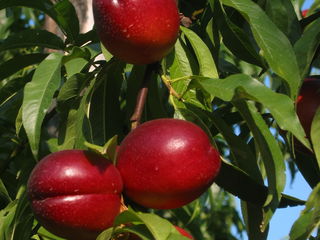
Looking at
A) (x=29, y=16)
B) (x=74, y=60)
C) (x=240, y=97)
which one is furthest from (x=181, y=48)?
(x=29, y=16)

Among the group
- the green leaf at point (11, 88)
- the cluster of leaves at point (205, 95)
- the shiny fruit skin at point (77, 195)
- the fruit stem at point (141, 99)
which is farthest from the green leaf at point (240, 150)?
the green leaf at point (11, 88)

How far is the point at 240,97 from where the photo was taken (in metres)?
0.89

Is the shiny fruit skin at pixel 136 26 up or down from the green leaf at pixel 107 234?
up

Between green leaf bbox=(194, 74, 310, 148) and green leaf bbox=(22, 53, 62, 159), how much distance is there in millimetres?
244

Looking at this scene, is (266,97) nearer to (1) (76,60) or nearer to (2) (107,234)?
(2) (107,234)

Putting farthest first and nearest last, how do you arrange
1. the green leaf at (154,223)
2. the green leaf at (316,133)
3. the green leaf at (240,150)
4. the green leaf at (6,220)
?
the green leaf at (6,220) < the green leaf at (240,150) < the green leaf at (316,133) < the green leaf at (154,223)

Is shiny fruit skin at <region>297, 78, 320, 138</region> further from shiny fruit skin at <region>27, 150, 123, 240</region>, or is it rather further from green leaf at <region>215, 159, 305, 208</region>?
shiny fruit skin at <region>27, 150, 123, 240</region>

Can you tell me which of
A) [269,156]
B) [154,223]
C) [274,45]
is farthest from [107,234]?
[274,45]

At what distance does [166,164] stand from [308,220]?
0.60 ft

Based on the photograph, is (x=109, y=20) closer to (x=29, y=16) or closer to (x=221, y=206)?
(x=29, y=16)

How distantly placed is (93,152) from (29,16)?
77.1 inches

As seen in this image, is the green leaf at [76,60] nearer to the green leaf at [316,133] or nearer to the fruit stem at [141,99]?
the fruit stem at [141,99]

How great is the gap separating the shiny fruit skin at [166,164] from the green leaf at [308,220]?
12 centimetres

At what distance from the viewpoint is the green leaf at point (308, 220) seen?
855mm
